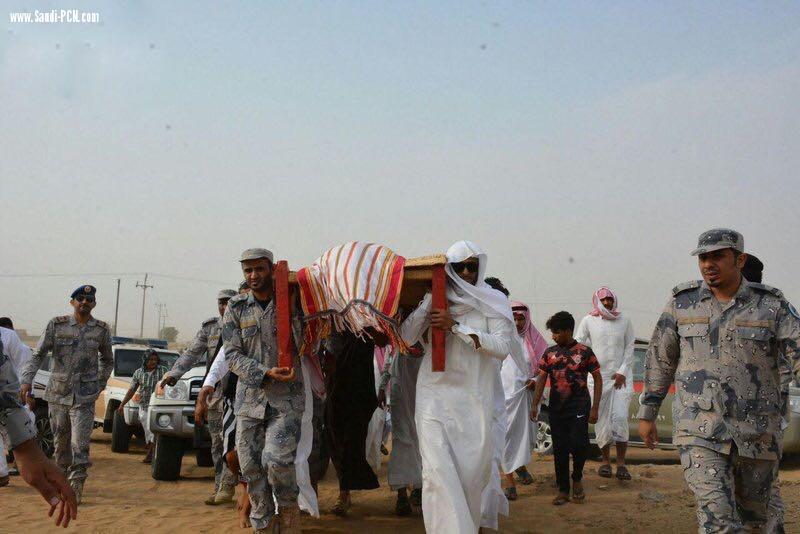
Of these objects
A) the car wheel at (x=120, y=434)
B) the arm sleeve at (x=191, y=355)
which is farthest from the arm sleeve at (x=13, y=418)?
the car wheel at (x=120, y=434)

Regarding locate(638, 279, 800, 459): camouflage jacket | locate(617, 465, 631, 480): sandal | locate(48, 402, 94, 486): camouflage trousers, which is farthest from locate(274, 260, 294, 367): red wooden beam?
locate(617, 465, 631, 480): sandal

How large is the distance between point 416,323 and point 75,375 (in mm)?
4340

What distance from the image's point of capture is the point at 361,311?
579 centimetres

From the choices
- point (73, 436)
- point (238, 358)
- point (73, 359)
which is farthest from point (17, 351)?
point (238, 358)

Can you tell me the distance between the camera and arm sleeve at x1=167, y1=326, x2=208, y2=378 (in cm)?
777

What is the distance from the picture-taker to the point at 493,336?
6.00m

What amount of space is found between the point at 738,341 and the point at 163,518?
542cm

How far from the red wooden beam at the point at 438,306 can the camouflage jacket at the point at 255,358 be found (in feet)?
3.40

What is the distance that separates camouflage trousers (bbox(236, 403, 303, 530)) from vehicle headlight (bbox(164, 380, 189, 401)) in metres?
4.15

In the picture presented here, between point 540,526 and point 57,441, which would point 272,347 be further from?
point 57,441

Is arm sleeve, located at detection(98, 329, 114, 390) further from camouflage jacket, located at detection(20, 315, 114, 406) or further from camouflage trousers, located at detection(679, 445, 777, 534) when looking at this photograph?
camouflage trousers, located at detection(679, 445, 777, 534)

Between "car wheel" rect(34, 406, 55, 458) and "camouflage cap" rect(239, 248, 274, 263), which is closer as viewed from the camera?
"camouflage cap" rect(239, 248, 274, 263)

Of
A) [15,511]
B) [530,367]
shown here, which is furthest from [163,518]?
[530,367]

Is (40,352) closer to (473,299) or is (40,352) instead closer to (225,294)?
(225,294)
